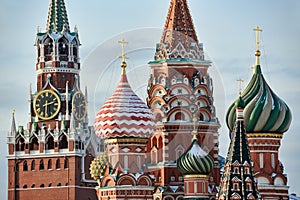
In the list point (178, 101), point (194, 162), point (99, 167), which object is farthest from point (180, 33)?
point (99, 167)

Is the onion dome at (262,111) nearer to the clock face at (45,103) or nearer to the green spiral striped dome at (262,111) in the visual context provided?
the green spiral striped dome at (262,111)

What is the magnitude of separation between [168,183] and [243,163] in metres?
8.01

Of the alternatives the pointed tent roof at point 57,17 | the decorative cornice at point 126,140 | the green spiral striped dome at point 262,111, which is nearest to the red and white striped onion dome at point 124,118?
the decorative cornice at point 126,140

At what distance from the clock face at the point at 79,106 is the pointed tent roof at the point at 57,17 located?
3.45 meters

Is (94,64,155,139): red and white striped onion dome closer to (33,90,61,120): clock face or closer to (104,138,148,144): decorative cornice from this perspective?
(104,138,148,144): decorative cornice

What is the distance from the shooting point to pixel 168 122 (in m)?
55.7

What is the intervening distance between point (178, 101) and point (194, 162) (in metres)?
3.36

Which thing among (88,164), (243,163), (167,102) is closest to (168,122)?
(167,102)

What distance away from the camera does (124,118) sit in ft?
174

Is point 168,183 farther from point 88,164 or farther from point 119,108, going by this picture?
point 88,164

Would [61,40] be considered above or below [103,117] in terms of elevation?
above

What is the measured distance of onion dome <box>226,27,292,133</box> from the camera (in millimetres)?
52969

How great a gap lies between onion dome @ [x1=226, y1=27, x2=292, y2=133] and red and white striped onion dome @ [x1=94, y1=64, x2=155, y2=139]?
320cm

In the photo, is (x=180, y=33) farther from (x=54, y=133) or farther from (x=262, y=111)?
(x=54, y=133)
